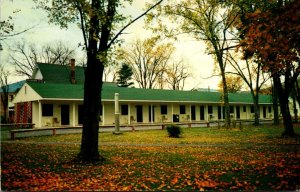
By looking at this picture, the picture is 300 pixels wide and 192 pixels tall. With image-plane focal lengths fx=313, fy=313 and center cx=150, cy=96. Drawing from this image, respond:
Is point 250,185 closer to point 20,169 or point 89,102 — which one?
point 89,102

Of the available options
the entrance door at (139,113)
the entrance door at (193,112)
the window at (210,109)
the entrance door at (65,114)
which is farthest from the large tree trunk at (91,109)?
the window at (210,109)

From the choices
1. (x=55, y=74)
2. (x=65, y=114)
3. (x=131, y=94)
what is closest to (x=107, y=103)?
(x=131, y=94)

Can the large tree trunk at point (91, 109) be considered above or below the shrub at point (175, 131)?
above

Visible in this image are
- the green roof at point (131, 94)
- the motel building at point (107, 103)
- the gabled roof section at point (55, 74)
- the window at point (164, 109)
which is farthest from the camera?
the window at point (164, 109)

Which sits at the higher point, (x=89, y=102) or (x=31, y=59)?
(x=31, y=59)

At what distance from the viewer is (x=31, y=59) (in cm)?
5934

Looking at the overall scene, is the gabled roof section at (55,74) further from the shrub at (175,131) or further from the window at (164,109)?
the shrub at (175,131)

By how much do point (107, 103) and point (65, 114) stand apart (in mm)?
5506

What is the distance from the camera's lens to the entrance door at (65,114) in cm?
3406

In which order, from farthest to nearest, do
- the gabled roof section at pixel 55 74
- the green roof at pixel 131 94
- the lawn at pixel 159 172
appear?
1. the gabled roof section at pixel 55 74
2. the green roof at pixel 131 94
3. the lawn at pixel 159 172

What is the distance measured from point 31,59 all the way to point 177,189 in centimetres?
5763

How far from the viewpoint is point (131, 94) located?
4028 cm

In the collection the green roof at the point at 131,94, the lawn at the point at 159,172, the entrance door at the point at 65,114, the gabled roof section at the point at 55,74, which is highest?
the gabled roof section at the point at 55,74

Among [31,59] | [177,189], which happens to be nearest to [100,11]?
[177,189]
